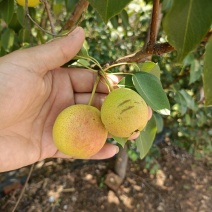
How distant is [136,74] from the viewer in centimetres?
90

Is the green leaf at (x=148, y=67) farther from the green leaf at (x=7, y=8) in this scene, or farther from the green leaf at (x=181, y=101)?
the green leaf at (x=181, y=101)

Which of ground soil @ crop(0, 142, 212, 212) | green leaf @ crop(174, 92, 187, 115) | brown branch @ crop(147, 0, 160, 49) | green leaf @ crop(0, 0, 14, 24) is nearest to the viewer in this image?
brown branch @ crop(147, 0, 160, 49)

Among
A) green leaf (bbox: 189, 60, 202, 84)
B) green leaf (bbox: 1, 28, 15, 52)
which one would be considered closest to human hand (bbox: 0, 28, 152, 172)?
green leaf (bbox: 1, 28, 15, 52)

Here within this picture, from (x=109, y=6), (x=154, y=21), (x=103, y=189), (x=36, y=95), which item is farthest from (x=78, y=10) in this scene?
(x=103, y=189)

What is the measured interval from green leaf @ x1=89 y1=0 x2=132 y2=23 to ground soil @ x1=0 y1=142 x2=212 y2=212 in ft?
6.76

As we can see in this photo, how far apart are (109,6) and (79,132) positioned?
455 millimetres

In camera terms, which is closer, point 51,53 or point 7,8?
point 51,53

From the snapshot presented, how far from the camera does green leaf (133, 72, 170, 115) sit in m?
0.84

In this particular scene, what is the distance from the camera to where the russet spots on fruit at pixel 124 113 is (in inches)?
30.8

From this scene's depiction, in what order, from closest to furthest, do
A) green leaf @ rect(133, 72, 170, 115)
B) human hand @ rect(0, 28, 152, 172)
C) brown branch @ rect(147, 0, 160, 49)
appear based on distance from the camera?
brown branch @ rect(147, 0, 160, 49) < green leaf @ rect(133, 72, 170, 115) < human hand @ rect(0, 28, 152, 172)

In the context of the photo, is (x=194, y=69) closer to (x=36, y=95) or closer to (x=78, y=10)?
(x=78, y=10)

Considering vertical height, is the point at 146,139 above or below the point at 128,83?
below

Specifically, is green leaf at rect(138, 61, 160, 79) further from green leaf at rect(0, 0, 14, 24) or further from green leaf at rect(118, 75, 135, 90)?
green leaf at rect(0, 0, 14, 24)

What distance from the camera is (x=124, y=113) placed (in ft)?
2.57
